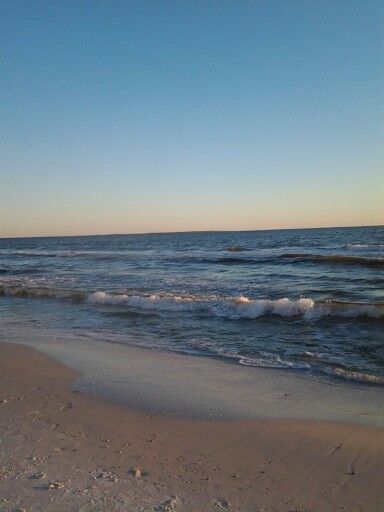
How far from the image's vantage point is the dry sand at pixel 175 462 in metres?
3.00

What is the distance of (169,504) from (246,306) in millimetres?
9074

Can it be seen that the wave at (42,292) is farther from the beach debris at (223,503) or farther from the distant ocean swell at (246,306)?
the beach debris at (223,503)

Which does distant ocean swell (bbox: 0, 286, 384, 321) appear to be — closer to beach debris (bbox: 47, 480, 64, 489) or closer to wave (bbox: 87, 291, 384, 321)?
wave (bbox: 87, 291, 384, 321)

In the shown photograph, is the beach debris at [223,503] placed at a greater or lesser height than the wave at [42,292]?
greater

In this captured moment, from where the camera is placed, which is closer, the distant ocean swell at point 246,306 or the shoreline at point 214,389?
the shoreline at point 214,389

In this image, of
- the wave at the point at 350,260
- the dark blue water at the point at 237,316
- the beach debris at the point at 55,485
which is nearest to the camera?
the beach debris at the point at 55,485

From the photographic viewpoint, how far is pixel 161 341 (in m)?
8.80

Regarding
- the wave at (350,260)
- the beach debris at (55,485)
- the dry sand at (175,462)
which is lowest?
the dry sand at (175,462)

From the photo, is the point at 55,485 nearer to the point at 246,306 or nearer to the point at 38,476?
the point at 38,476

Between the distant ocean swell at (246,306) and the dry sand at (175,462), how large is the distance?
685 centimetres

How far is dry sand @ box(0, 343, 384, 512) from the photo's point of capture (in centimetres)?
300

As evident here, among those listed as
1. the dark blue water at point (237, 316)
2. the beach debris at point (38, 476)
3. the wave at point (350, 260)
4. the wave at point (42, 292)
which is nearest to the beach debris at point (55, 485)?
the beach debris at point (38, 476)

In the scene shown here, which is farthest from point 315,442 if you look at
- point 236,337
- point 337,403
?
point 236,337

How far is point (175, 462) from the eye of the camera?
3.63 m
